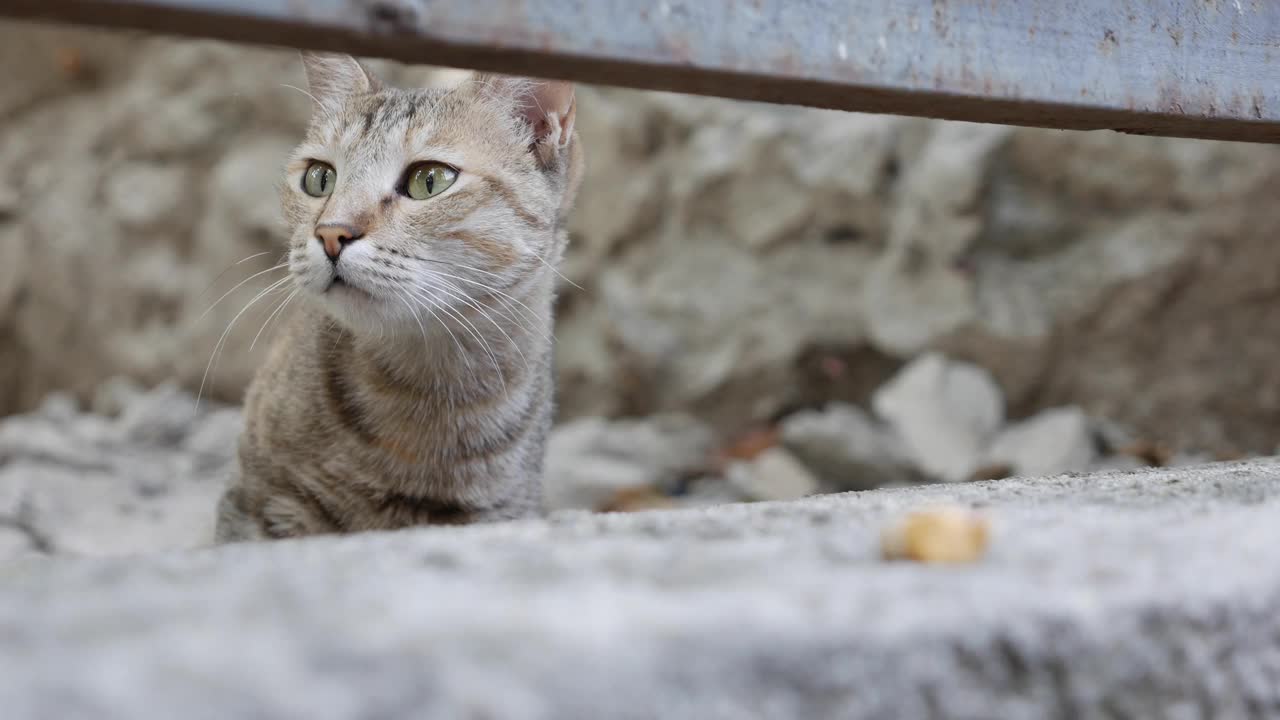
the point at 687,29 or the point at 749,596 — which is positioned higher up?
the point at 687,29

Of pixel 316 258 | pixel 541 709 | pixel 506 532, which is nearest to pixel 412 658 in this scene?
pixel 541 709

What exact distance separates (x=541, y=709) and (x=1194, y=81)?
4.92 ft

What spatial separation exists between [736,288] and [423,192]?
230cm

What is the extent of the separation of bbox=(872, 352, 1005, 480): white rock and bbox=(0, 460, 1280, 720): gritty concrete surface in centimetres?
263

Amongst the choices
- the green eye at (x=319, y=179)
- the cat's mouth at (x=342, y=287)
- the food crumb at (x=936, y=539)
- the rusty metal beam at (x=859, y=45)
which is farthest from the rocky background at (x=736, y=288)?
the food crumb at (x=936, y=539)

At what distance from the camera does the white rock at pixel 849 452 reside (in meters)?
3.93

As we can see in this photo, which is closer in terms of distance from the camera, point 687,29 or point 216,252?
point 687,29

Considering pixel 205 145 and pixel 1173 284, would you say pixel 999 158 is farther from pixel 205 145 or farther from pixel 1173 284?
pixel 205 145

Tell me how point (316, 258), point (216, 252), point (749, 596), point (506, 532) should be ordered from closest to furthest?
point (749, 596) → point (506, 532) → point (316, 258) → point (216, 252)

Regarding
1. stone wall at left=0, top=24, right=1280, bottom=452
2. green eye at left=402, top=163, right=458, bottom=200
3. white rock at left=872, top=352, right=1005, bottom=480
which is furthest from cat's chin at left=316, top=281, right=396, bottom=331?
stone wall at left=0, top=24, right=1280, bottom=452

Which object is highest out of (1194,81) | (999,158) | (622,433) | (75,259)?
A: (1194,81)

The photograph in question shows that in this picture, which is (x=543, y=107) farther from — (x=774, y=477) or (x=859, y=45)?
(x=774, y=477)

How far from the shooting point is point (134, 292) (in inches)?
211

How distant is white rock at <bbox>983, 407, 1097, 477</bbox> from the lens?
3646mm
